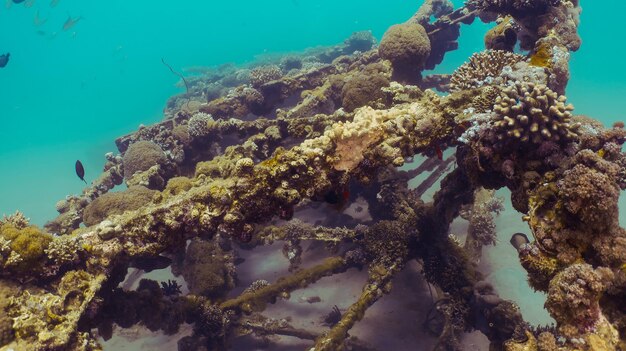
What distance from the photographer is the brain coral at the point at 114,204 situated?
977cm

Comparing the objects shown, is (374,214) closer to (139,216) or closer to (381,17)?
(139,216)

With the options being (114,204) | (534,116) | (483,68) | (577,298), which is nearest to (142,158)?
(114,204)

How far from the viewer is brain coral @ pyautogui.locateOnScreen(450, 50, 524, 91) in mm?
7973

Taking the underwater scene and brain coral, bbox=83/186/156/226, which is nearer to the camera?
the underwater scene

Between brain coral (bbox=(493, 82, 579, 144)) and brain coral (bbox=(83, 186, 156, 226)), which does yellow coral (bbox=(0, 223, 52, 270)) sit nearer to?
brain coral (bbox=(83, 186, 156, 226))

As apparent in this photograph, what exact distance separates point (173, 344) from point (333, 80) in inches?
394

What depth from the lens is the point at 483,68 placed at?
8.19m

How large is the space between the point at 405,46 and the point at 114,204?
10.7 m

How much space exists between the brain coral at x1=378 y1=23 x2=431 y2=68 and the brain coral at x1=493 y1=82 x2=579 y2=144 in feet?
24.8

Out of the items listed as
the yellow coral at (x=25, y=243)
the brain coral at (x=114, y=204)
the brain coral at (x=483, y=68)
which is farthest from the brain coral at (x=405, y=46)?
the yellow coral at (x=25, y=243)

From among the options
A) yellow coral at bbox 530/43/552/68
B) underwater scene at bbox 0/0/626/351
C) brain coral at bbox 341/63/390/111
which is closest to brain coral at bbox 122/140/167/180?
underwater scene at bbox 0/0/626/351

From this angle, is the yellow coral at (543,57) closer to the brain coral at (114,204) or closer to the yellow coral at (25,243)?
the yellow coral at (25,243)

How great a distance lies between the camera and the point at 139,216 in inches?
252

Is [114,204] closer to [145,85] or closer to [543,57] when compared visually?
[543,57]
